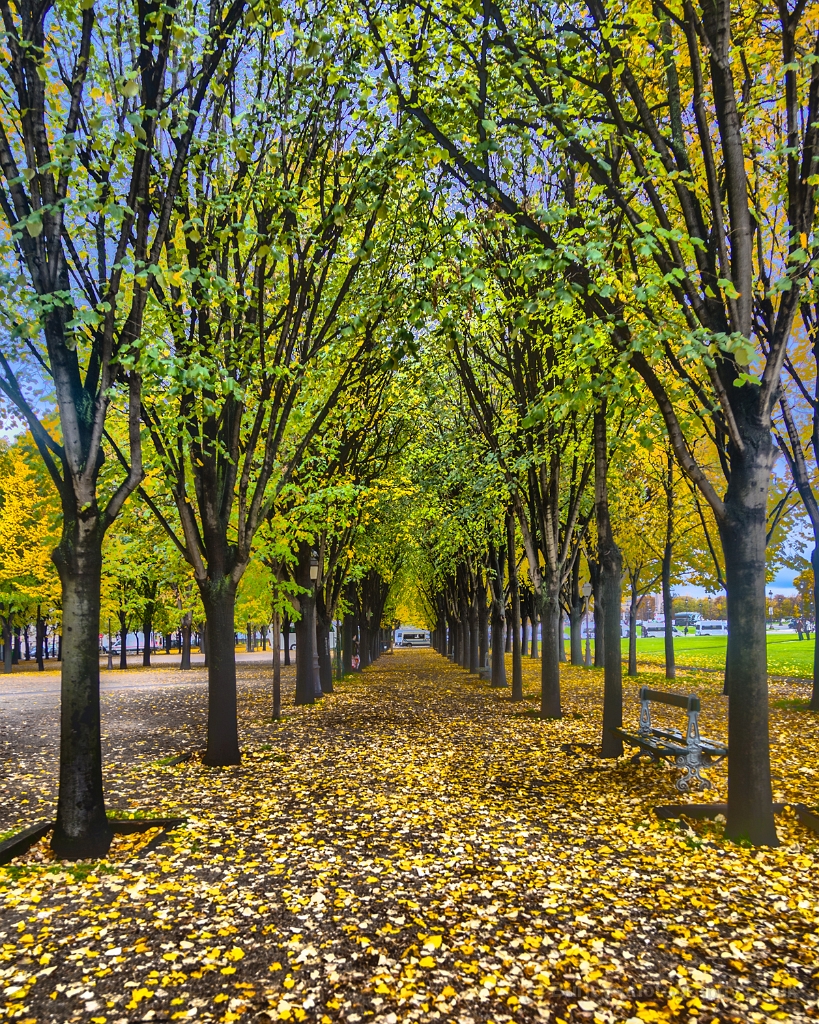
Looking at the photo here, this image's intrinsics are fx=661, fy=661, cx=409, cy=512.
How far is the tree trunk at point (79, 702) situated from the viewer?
6.29 meters

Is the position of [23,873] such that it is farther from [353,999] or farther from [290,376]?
[290,376]

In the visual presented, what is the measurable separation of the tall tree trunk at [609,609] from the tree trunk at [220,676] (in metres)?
5.88

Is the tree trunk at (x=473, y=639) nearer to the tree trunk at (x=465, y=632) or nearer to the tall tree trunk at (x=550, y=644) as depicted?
the tree trunk at (x=465, y=632)

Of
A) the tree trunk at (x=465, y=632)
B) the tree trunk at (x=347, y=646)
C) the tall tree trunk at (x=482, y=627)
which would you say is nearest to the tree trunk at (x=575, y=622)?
the tall tree trunk at (x=482, y=627)

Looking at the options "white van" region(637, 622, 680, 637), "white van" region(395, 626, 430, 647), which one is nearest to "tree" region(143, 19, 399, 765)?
"white van" region(395, 626, 430, 647)

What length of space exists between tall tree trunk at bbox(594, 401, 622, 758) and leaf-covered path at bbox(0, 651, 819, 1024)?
3.39 feet

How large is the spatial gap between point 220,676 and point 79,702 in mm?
4161

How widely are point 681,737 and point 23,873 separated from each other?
7.44 meters

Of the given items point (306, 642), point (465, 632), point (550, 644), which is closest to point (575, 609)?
point (465, 632)

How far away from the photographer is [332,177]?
1086cm

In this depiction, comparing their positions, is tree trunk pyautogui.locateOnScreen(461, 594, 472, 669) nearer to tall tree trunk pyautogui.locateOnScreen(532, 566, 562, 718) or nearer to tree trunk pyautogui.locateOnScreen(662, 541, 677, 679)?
tree trunk pyautogui.locateOnScreen(662, 541, 677, 679)

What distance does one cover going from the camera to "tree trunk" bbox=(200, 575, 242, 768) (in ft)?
33.8

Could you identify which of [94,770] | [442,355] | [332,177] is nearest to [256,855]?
[94,770]

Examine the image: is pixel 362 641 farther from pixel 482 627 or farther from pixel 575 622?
pixel 575 622
